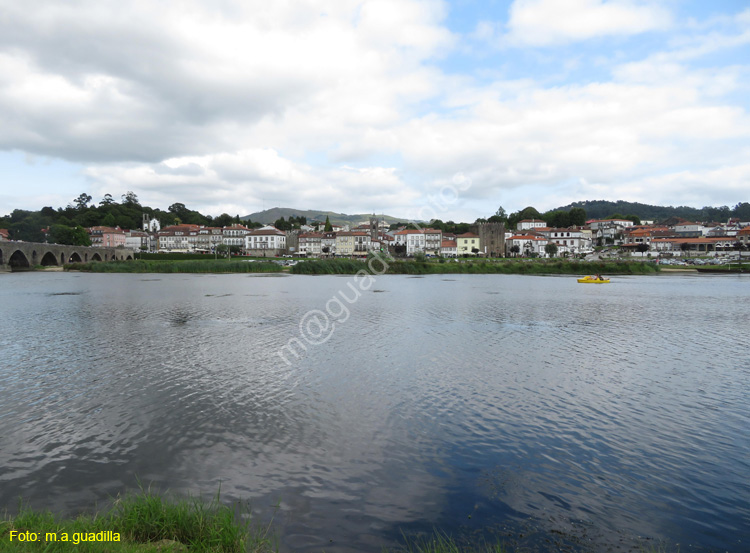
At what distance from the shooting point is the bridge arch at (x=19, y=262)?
9388 centimetres

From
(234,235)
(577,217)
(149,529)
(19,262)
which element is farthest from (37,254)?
(577,217)

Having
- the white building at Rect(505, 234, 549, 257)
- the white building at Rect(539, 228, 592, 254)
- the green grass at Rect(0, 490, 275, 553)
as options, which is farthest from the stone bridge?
the white building at Rect(539, 228, 592, 254)

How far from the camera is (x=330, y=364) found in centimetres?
1733

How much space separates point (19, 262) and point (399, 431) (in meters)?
116

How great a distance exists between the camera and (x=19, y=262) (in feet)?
316

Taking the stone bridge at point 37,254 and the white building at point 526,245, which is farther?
the white building at point 526,245

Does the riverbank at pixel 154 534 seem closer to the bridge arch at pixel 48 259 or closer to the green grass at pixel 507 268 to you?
the green grass at pixel 507 268

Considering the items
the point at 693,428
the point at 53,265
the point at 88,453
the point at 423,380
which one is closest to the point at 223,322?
the point at 423,380

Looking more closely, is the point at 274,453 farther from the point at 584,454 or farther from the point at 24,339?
the point at 24,339

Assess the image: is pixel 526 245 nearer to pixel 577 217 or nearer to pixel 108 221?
pixel 577 217

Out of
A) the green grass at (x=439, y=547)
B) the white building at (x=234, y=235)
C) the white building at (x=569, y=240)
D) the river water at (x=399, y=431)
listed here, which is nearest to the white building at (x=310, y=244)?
the white building at (x=234, y=235)

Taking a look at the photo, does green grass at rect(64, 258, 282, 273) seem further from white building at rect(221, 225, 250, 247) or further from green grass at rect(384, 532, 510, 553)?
green grass at rect(384, 532, 510, 553)

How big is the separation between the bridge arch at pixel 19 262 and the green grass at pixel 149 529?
11111 centimetres

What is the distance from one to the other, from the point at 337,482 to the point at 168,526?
9.83 feet
